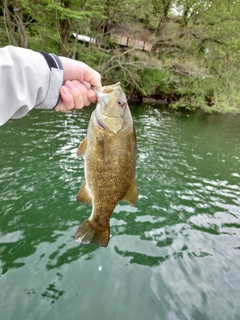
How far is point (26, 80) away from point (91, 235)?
5.20 feet

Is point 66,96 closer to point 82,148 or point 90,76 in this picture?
point 90,76

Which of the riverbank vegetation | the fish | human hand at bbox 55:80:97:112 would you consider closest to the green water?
the fish

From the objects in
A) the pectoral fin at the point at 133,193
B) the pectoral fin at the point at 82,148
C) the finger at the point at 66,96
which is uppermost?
the finger at the point at 66,96

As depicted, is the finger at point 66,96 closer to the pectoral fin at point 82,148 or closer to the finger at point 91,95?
the finger at point 91,95

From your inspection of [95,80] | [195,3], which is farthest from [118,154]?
[195,3]

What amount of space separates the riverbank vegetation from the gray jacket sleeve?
17422 mm

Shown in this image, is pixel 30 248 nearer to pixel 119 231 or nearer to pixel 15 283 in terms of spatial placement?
pixel 15 283

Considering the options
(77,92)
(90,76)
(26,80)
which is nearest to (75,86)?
(77,92)

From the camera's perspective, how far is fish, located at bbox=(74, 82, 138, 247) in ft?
7.59

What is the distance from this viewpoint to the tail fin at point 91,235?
2.64m

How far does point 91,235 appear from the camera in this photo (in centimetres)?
267

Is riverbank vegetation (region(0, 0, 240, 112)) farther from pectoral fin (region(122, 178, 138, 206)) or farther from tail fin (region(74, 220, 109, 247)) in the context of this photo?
tail fin (region(74, 220, 109, 247))

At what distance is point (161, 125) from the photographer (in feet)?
55.0

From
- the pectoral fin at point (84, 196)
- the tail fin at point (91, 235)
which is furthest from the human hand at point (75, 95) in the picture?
the tail fin at point (91, 235)
